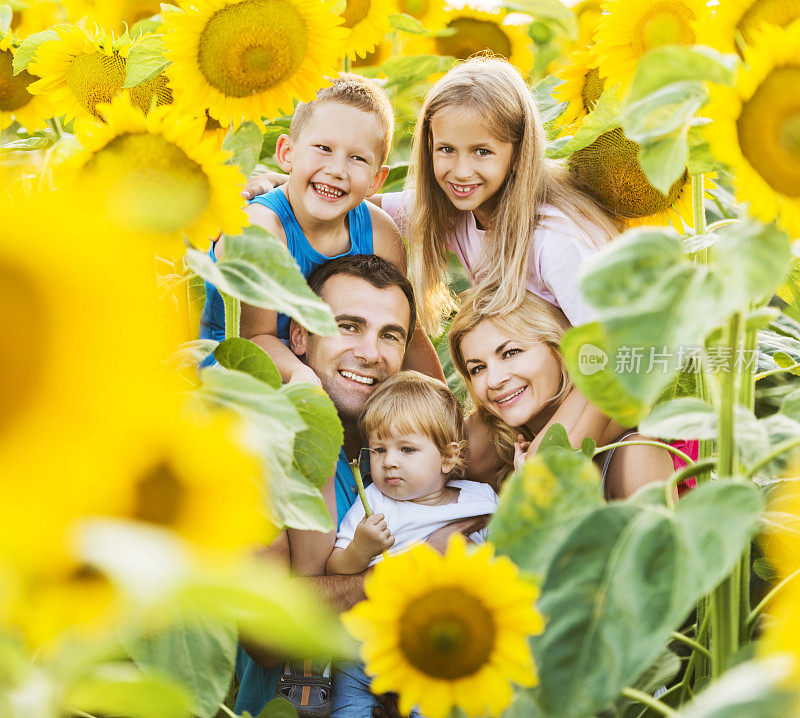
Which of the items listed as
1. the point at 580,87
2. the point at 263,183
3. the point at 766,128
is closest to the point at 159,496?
the point at 766,128

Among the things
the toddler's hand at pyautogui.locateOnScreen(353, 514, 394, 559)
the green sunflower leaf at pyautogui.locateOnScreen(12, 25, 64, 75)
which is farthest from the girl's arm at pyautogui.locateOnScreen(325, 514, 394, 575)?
the green sunflower leaf at pyautogui.locateOnScreen(12, 25, 64, 75)

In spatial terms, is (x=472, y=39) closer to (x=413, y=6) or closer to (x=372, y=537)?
(x=413, y=6)

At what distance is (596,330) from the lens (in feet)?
1.41

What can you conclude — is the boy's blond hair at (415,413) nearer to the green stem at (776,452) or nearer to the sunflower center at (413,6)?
the sunflower center at (413,6)

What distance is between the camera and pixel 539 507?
1.39 feet

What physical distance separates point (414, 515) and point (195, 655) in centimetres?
66

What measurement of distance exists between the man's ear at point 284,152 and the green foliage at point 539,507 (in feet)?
2.68

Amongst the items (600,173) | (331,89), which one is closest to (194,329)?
(331,89)

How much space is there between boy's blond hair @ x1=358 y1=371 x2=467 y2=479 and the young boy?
Answer: 5 cm

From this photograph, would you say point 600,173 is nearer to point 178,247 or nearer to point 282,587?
point 178,247

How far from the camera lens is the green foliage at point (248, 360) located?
0.59m

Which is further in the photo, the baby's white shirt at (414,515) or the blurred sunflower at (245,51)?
the baby's white shirt at (414,515)

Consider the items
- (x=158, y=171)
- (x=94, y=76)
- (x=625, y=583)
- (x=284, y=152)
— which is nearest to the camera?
(x=625, y=583)

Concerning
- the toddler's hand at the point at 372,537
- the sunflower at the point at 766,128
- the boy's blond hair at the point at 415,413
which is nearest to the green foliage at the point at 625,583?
the sunflower at the point at 766,128
